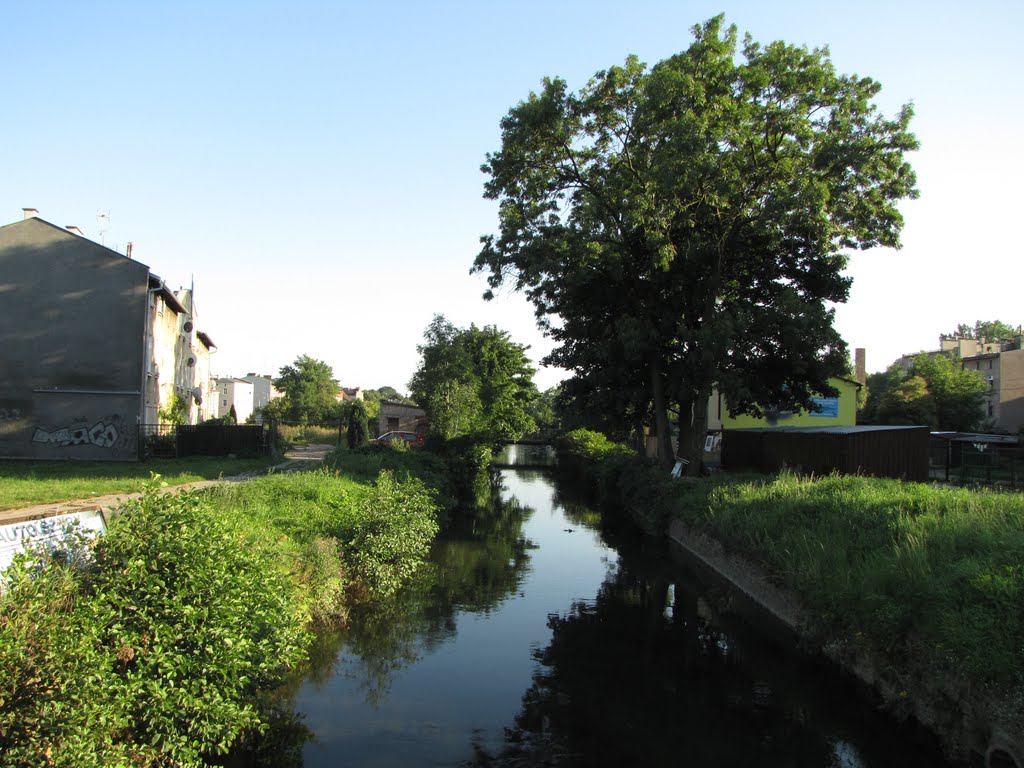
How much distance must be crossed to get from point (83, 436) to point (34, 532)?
82.5 ft

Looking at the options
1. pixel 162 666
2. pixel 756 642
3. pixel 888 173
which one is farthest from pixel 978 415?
pixel 162 666

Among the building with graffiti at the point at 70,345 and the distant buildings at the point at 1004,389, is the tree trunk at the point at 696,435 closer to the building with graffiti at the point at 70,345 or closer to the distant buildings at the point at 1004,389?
the building with graffiti at the point at 70,345

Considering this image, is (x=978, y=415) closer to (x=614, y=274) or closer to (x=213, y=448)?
(x=614, y=274)

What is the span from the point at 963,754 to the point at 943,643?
1.07m

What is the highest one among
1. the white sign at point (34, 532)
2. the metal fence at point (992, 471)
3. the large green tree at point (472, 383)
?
the large green tree at point (472, 383)

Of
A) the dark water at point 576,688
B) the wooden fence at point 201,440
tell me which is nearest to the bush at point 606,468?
the dark water at point 576,688

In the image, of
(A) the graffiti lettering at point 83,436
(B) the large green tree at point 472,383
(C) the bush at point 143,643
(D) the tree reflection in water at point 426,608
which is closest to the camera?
(C) the bush at point 143,643

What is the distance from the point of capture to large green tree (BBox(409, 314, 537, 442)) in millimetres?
34938

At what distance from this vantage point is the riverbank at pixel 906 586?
23.5ft

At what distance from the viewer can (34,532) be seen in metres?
7.03

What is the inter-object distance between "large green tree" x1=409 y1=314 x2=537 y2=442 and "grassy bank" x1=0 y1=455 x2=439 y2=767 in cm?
2530

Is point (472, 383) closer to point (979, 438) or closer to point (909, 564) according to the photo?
point (979, 438)

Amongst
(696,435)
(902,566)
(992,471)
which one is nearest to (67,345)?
(696,435)

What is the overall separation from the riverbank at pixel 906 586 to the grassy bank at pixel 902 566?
0.02 m
